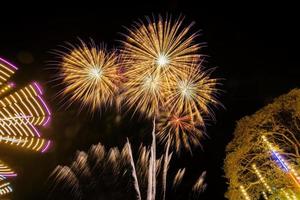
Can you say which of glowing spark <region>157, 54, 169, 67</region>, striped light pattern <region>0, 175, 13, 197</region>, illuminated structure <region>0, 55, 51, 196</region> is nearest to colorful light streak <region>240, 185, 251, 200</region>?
glowing spark <region>157, 54, 169, 67</region>

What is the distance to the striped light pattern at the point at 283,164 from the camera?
16.3 metres

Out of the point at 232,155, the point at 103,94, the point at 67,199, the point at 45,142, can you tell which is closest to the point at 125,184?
the point at 67,199

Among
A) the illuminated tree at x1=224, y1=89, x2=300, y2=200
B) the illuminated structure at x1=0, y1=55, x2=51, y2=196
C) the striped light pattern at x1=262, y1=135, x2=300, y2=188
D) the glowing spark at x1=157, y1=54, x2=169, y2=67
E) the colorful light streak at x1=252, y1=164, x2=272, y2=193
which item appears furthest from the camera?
the colorful light streak at x1=252, y1=164, x2=272, y2=193

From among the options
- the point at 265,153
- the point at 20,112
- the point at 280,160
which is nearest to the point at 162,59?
the point at 20,112

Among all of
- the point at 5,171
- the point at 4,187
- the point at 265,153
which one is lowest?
the point at 5,171

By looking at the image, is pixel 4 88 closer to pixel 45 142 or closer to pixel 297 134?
pixel 45 142

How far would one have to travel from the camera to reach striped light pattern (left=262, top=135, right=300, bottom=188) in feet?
53.5

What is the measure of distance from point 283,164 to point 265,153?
0.89m

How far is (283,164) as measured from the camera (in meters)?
16.6

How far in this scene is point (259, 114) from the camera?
17.3 metres

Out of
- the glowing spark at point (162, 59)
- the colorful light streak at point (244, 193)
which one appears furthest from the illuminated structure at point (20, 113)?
the colorful light streak at point (244, 193)

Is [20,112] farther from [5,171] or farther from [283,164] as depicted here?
[283,164]

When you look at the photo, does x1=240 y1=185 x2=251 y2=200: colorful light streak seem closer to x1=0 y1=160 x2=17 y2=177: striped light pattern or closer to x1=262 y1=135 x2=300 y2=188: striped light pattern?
x1=262 y1=135 x2=300 y2=188: striped light pattern

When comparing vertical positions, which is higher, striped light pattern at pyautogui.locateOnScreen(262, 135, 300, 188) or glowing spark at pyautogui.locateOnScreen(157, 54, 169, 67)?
glowing spark at pyautogui.locateOnScreen(157, 54, 169, 67)
